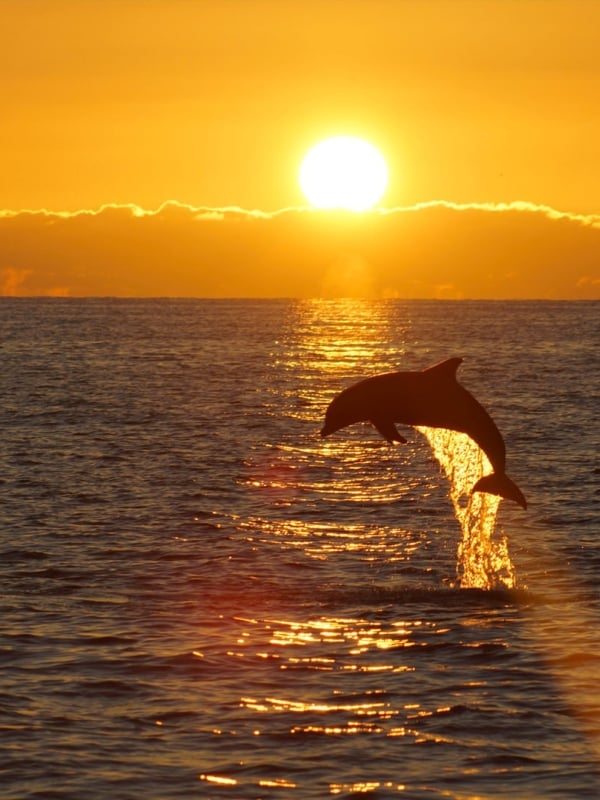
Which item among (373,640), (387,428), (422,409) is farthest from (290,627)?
(422,409)

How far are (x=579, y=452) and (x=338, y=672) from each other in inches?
1429

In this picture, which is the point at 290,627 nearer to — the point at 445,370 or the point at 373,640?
the point at 373,640

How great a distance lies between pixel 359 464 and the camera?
57344 mm

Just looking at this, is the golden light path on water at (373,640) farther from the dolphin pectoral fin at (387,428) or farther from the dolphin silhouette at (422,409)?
the dolphin pectoral fin at (387,428)

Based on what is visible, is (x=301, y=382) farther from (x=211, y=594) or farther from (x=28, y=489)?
(x=211, y=594)

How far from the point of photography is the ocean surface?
70.1 feet

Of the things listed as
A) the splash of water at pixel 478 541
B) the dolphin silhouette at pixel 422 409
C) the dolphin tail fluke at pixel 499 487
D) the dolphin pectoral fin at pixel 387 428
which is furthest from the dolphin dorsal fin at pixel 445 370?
the dolphin tail fluke at pixel 499 487

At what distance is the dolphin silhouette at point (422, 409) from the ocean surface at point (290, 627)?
3642mm

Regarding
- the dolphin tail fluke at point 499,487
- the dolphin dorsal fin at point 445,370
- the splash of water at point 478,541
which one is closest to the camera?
the dolphin dorsal fin at point 445,370

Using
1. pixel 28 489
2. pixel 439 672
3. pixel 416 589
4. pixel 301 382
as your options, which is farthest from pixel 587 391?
pixel 439 672

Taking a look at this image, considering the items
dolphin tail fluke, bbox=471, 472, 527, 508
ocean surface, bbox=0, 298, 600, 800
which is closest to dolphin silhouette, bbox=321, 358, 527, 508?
dolphin tail fluke, bbox=471, 472, 527, 508

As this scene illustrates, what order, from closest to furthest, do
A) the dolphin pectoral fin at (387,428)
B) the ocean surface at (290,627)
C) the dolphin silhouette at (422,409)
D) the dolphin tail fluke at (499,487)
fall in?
1. the ocean surface at (290,627)
2. the dolphin pectoral fin at (387,428)
3. the dolphin silhouette at (422,409)
4. the dolphin tail fluke at (499,487)

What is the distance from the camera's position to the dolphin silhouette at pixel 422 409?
2677 cm

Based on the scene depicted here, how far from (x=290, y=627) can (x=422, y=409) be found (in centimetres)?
516
